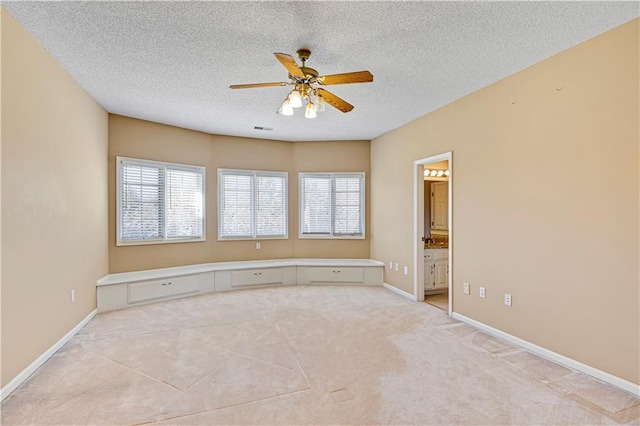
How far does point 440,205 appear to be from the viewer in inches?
248

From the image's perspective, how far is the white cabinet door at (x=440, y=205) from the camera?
6148 millimetres

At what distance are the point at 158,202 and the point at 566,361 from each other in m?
5.30

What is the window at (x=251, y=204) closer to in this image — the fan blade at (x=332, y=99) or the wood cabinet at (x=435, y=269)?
the wood cabinet at (x=435, y=269)

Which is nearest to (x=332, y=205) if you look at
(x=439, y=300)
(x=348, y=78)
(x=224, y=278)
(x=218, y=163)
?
(x=218, y=163)

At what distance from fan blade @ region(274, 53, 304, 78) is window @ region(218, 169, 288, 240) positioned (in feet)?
11.9

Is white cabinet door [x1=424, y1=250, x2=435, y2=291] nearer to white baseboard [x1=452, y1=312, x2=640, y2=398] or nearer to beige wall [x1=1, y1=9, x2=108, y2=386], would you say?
white baseboard [x1=452, y1=312, x2=640, y2=398]

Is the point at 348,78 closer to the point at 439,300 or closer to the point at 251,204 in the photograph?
the point at 439,300

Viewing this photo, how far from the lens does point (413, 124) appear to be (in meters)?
4.84

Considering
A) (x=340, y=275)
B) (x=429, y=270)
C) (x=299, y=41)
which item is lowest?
(x=340, y=275)

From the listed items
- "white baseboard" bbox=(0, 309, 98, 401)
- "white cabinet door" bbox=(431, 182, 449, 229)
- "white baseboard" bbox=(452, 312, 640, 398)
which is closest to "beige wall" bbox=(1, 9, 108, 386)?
"white baseboard" bbox=(0, 309, 98, 401)

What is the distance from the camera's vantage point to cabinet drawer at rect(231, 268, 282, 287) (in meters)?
5.42

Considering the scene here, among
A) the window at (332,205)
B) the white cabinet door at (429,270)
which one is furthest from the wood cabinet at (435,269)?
the window at (332,205)

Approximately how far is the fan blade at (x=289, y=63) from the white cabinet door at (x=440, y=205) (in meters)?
4.51

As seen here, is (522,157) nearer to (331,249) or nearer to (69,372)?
(331,249)
